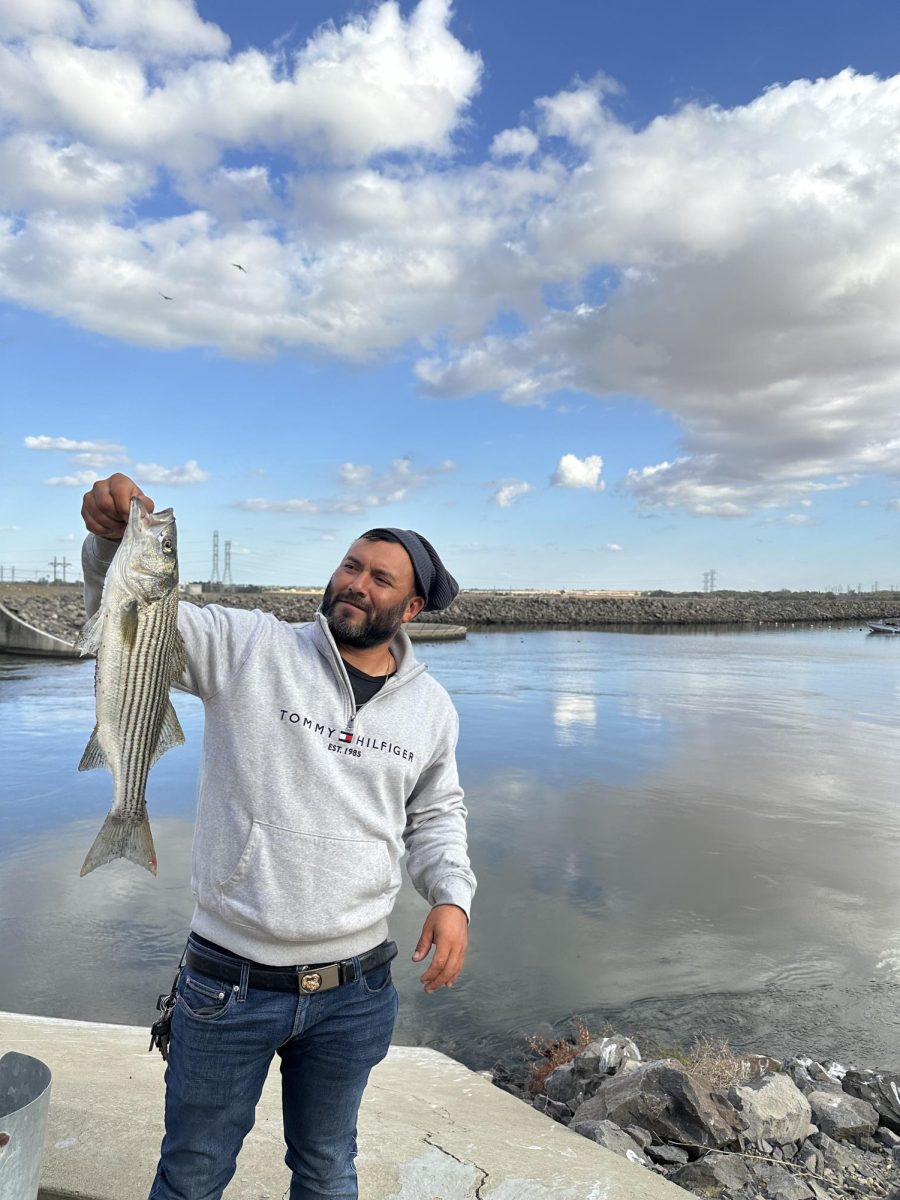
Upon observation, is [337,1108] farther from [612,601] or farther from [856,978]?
[612,601]

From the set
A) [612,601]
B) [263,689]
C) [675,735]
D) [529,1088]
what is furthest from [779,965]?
[612,601]

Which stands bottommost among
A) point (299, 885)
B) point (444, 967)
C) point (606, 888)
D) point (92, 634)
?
point (606, 888)

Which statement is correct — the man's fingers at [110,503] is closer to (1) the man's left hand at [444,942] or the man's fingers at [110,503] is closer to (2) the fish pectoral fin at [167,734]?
(2) the fish pectoral fin at [167,734]

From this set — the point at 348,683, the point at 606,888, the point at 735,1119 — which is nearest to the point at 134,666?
the point at 348,683

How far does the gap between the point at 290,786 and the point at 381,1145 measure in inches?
74.4

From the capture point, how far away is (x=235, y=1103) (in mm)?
1921

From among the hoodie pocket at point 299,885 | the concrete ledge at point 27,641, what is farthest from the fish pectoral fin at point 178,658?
the concrete ledge at point 27,641

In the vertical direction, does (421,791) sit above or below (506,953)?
above

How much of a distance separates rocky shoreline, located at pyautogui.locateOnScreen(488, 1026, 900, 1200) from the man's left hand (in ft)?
6.15

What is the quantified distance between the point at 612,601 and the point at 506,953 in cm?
6812

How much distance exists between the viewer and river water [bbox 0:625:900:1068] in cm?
534

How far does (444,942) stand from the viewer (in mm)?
2193

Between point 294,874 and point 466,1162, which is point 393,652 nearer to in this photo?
point 294,874

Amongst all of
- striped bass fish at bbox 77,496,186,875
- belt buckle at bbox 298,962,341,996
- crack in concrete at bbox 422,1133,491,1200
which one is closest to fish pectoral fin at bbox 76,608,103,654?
striped bass fish at bbox 77,496,186,875
